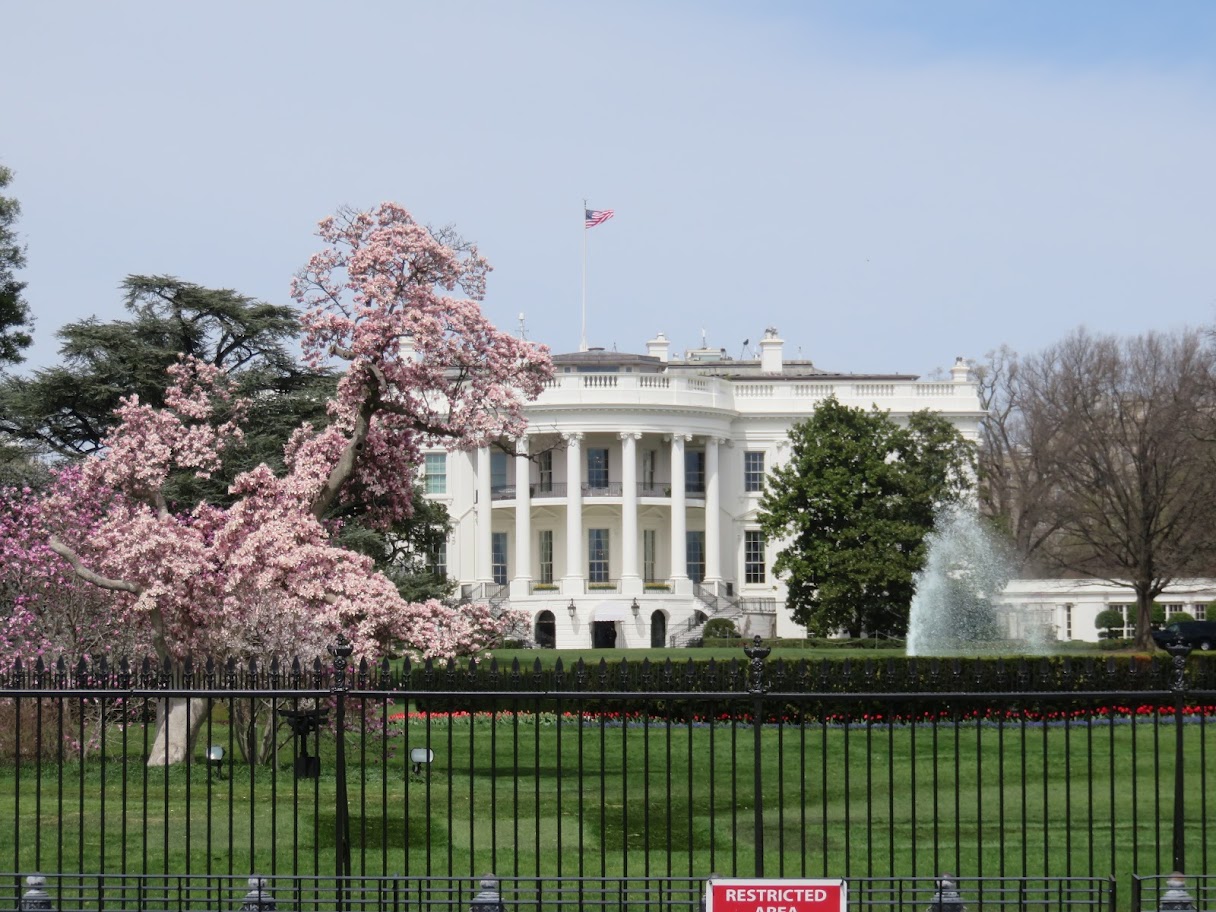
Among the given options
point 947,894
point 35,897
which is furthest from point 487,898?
point 35,897

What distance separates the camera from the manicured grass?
38.8 ft

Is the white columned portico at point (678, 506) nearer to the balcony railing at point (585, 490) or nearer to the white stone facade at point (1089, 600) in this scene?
the balcony railing at point (585, 490)

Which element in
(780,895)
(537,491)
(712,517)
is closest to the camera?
(780,895)

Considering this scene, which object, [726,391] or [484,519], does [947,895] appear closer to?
[484,519]

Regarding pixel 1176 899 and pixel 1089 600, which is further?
pixel 1089 600

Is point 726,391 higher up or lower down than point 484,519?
higher up

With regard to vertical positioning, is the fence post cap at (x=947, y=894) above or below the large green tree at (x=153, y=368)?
below

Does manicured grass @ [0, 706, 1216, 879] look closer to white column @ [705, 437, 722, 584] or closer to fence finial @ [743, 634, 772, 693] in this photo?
fence finial @ [743, 634, 772, 693]

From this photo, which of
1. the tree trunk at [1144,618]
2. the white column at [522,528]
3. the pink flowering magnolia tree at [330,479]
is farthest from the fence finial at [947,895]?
Answer: the white column at [522,528]

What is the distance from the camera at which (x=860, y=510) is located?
2046 inches

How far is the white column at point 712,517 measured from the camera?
6488 cm

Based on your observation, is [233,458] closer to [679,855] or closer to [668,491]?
[679,855]

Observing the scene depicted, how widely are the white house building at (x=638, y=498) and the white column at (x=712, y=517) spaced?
5 centimetres

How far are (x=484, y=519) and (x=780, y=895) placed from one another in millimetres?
55206
